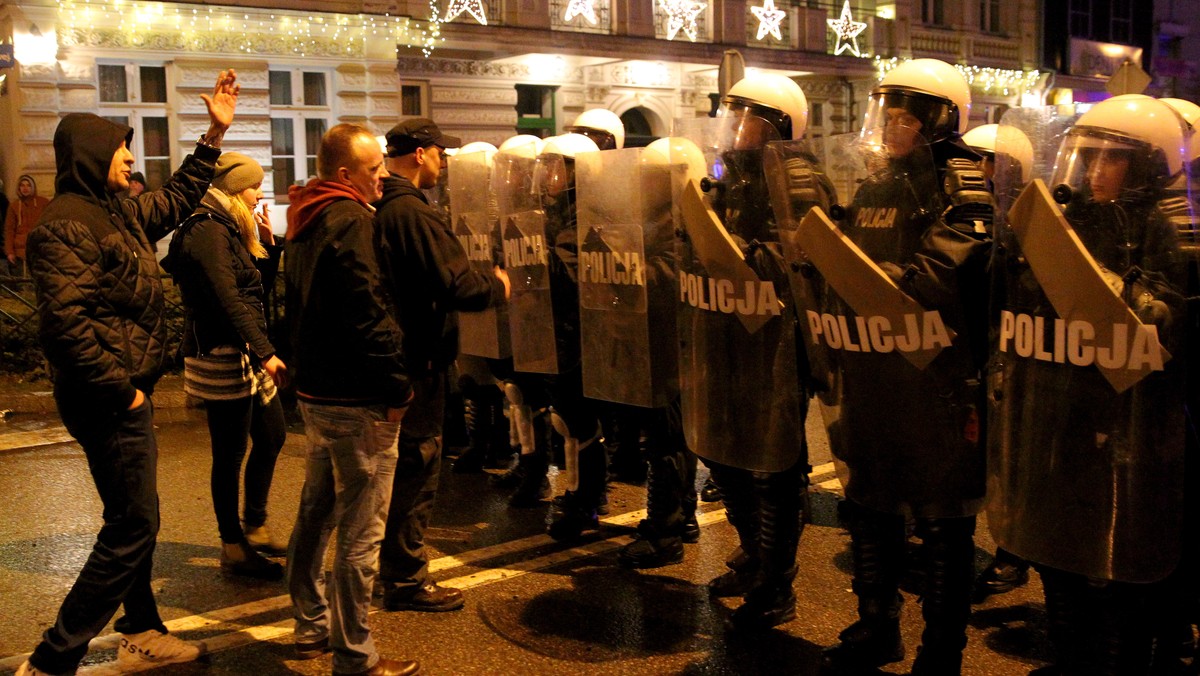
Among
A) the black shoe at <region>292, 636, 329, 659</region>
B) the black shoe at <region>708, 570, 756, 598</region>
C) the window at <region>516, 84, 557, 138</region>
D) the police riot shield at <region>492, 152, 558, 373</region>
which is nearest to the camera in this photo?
the black shoe at <region>292, 636, 329, 659</region>

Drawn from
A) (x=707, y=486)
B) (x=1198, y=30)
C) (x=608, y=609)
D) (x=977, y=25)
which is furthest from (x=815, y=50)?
(x=608, y=609)

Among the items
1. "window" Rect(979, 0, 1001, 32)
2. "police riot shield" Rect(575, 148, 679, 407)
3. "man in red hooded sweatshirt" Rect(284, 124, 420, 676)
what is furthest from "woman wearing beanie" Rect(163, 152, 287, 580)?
"window" Rect(979, 0, 1001, 32)

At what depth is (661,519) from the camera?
5160mm

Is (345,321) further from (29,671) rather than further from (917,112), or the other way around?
(917,112)

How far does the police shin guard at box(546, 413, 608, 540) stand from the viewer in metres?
5.56

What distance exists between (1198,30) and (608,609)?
115 ft

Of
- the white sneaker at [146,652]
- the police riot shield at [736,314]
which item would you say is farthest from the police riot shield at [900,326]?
the white sneaker at [146,652]

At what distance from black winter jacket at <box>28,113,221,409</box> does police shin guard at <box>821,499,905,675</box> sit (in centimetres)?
248

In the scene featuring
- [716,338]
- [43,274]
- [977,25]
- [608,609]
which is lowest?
[608,609]

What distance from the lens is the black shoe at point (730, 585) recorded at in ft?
15.6

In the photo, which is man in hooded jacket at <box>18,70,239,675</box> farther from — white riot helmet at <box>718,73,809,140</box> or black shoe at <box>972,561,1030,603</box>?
black shoe at <box>972,561,1030,603</box>

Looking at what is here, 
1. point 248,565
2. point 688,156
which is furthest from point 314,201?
point 248,565

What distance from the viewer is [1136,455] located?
2852mm

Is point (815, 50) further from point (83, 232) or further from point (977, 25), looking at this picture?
point (83, 232)
